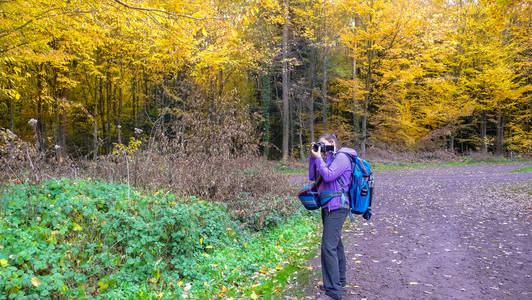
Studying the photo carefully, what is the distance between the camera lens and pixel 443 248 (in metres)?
6.17

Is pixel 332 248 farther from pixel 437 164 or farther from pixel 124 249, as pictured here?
pixel 437 164

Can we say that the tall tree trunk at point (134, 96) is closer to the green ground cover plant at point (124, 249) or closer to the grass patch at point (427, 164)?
the grass patch at point (427, 164)

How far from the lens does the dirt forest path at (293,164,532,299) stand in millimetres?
4461

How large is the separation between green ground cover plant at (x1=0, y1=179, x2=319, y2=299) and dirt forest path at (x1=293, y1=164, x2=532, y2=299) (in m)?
1.11

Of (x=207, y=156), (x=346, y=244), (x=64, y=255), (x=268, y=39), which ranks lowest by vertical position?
(x=346, y=244)

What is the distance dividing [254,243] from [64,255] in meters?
3.13

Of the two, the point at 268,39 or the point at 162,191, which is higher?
the point at 268,39

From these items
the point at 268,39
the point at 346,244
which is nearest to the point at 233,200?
the point at 346,244

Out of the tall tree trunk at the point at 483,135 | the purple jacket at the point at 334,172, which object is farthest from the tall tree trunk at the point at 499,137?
the purple jacket at the point at 334,172

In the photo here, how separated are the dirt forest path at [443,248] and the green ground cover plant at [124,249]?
1114 mm

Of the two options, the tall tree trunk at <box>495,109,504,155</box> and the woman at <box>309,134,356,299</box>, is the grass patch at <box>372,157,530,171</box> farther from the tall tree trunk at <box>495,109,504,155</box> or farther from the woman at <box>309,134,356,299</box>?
the woman at <box>309,134,356,299</box>

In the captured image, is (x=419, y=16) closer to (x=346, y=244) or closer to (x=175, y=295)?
(x=346, y=244)

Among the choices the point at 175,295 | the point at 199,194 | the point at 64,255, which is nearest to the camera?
the point at 64,255

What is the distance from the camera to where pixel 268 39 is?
1981 cm
